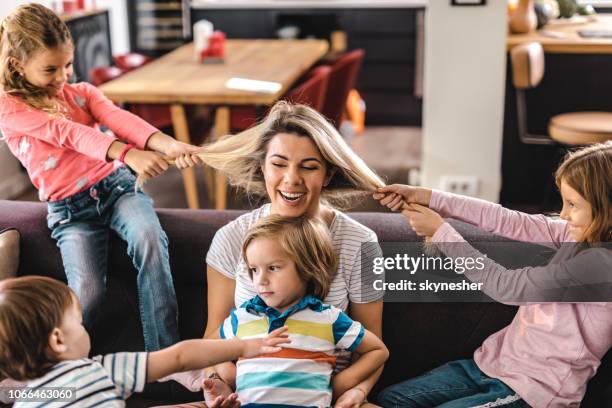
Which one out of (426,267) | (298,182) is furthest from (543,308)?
(298,182)

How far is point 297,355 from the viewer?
5.52 feet

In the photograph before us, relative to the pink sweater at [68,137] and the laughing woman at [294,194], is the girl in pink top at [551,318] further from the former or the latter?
the pink sweater at [68,137]

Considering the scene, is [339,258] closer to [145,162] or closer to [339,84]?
[145,162]

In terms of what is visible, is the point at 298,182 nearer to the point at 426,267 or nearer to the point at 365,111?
the point at 426,267

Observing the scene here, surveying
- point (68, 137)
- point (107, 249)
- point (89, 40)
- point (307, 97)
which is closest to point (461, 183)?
point (307, 97)

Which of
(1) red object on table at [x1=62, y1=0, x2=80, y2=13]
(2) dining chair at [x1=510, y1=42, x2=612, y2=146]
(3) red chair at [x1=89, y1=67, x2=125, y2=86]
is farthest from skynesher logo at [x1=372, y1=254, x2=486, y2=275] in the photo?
(1) red object on table at [x1=62, y1=0, x2=80, y2=13]

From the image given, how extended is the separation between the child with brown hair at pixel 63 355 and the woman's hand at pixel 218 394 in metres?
0.13

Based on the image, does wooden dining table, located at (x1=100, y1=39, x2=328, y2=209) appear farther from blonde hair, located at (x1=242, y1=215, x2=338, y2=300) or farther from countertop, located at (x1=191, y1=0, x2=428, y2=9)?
blonde hair, located at (x1=242, y1=215, x2=338, y2=300)

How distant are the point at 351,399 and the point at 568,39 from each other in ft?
9.79

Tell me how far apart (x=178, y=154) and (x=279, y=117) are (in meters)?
0.32

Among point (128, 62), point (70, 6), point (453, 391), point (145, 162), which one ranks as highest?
point (70, 6)

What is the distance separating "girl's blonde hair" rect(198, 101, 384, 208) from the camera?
1.82 metres

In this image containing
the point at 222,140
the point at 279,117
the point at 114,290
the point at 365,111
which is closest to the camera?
the point at 279,117

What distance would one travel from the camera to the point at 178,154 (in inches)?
79.4
